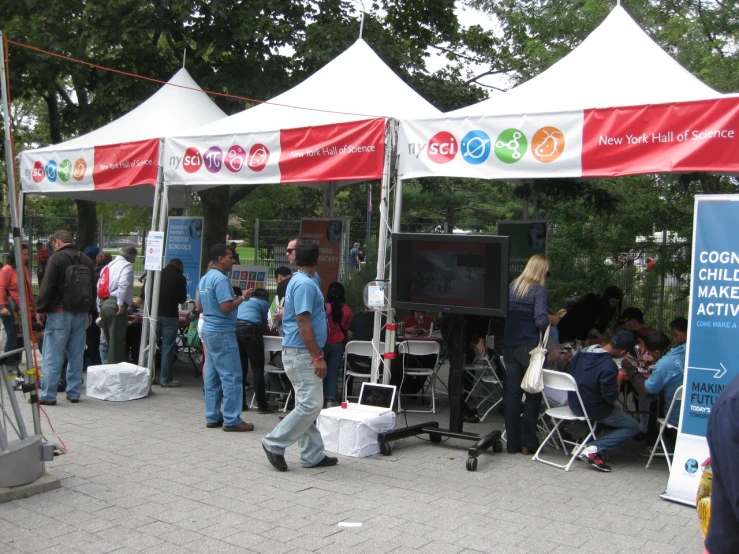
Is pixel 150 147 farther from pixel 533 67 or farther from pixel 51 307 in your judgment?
pixel 533 67

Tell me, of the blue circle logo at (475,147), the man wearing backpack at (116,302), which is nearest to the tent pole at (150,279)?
the man wearing backpack at (116,302)

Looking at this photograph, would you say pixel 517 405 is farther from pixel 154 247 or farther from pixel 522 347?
pixel 154 247

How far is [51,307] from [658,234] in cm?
924

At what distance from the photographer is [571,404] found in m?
6.33

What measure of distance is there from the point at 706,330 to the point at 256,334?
440 cm

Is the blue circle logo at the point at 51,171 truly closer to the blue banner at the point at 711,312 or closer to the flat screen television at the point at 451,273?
the flat screen television at the point at 451,273

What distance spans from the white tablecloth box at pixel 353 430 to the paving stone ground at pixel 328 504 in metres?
0.15

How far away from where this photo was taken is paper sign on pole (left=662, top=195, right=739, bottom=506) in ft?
17.4

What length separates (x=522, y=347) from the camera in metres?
6.61

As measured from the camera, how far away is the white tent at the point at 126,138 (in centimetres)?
962

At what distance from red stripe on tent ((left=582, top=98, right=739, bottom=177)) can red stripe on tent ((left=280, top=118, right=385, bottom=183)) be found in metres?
1.96

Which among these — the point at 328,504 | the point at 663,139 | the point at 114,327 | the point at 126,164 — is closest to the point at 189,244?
the point at 114,327

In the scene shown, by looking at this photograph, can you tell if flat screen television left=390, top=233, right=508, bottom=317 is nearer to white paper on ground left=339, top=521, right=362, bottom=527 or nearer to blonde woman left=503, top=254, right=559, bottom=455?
blonde woman left=503, top=254, right=559, bottom=455

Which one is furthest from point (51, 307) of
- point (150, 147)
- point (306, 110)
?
point (306, 110)
